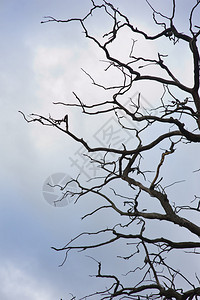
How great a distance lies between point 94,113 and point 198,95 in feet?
5.04

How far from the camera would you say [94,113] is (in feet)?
14.5

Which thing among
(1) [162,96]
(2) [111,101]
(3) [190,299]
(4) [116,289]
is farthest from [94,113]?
(3) [190,299]

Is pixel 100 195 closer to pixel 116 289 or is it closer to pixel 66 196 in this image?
pixel 66 196

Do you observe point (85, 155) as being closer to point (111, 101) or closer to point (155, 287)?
point (111, 101)

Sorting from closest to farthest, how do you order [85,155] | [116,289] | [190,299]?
[190,299] → [116,289] → [85,155]

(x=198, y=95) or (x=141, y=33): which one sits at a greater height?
(x=141, y=33)

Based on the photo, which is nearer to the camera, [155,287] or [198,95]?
[155,287]

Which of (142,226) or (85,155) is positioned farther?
(85,155)

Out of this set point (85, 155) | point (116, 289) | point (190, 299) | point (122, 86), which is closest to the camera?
point (190, 299)

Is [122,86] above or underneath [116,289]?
above

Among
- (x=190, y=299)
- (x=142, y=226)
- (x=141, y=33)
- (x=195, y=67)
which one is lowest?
(x=190, y=299)

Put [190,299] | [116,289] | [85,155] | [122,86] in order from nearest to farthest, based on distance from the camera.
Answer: [190,299]
[116,289]
[122,86]
[85,155]

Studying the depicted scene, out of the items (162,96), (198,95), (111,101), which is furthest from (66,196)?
(198,95)

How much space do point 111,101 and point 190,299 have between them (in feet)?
8.90
